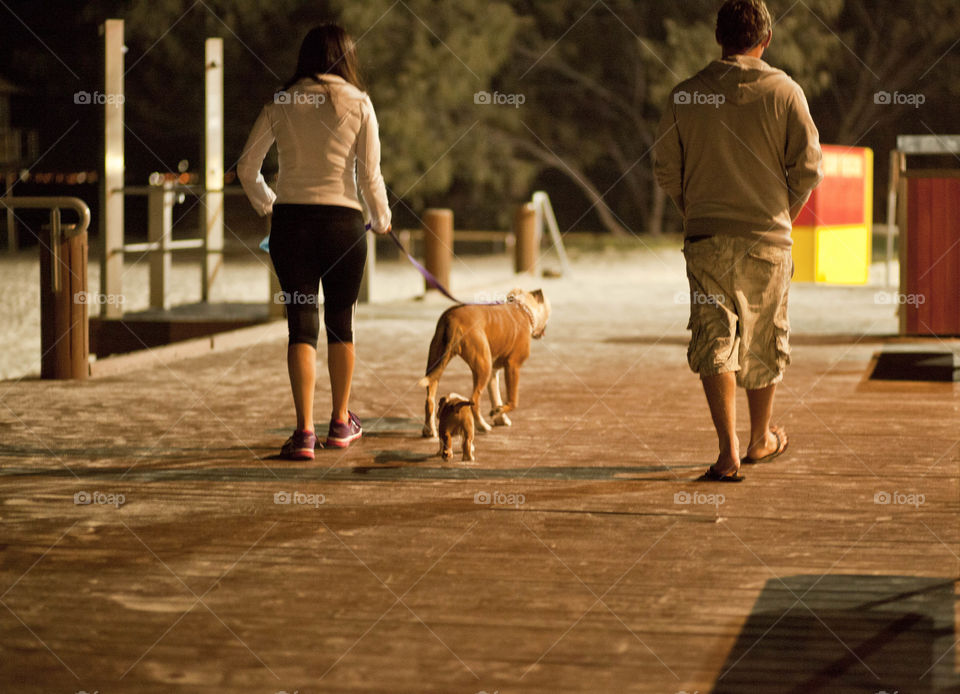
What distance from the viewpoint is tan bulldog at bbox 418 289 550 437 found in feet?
19.1

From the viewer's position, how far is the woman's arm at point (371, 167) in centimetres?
555

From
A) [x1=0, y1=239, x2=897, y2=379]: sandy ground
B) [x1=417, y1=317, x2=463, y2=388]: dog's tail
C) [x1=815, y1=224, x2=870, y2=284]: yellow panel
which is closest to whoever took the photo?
[x1=417, y1=317, x2=463, y2=388]: dog's tail

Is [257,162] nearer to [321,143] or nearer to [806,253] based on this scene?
[321,143]

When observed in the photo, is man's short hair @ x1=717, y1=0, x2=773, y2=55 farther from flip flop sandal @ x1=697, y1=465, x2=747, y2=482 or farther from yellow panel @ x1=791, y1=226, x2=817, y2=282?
yellow panel @ x1=791, y1=226, x2=817, y2=282

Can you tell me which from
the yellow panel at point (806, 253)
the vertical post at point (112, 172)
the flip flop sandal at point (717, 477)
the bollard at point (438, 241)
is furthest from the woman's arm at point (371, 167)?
the yellow panel at point (806, 253)

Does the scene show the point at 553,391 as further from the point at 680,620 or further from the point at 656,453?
the point at 680,620

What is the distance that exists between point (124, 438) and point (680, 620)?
337 cm

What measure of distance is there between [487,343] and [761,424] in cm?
120

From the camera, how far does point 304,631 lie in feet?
11.1

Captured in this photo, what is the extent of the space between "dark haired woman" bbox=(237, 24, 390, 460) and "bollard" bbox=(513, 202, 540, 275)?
1291 centimetres

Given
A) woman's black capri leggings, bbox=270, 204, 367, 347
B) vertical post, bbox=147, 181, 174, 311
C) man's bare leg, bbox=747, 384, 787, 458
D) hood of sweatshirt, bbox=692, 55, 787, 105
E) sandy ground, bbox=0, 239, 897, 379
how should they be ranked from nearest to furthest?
hood of sweatshirt, bbox=692, 55, 787, 105
man's bare leg, bbox=747, 384, 787, 458
woman's black capri leggings, bbox=270, 204, 367, 347
sandy ground, bbox=0, 239, 897, 379
vertical post, bbox=147, 181, 174, 311

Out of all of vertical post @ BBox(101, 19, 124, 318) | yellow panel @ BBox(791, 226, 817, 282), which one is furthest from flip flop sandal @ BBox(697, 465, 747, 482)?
yellow panel @ BBox(791, 226, 817, 282)

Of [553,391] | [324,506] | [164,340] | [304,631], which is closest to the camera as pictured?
[304,631]

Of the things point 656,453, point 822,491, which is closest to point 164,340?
point 656,453
